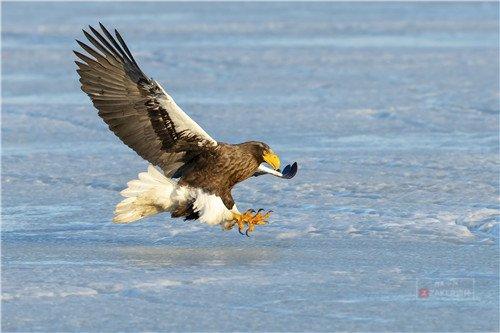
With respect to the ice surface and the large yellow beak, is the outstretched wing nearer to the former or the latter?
the large yellow beak

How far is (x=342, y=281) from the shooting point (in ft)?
14.9

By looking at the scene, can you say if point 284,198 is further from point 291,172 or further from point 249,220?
point 249,220

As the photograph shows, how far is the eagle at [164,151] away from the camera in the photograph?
5.29 metres

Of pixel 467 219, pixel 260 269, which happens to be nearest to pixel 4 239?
pixel 260 269

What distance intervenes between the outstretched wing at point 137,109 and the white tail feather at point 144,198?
21cm

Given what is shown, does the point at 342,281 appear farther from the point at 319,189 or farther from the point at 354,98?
the point at 354,98

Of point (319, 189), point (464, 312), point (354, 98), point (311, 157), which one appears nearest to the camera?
point (464, 312)

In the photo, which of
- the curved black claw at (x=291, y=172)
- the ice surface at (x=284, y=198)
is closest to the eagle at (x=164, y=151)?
the ice surface at (x=284, y=198)

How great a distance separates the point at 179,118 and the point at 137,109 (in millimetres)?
248

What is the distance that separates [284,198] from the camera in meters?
6.24

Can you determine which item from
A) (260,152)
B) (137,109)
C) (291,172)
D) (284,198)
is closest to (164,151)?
(137,109)

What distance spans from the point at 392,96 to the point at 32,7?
495 inches

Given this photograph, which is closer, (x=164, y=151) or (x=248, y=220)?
(x=248, y=220)

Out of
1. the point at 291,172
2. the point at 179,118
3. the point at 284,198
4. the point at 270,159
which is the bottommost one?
the point at 284,198
